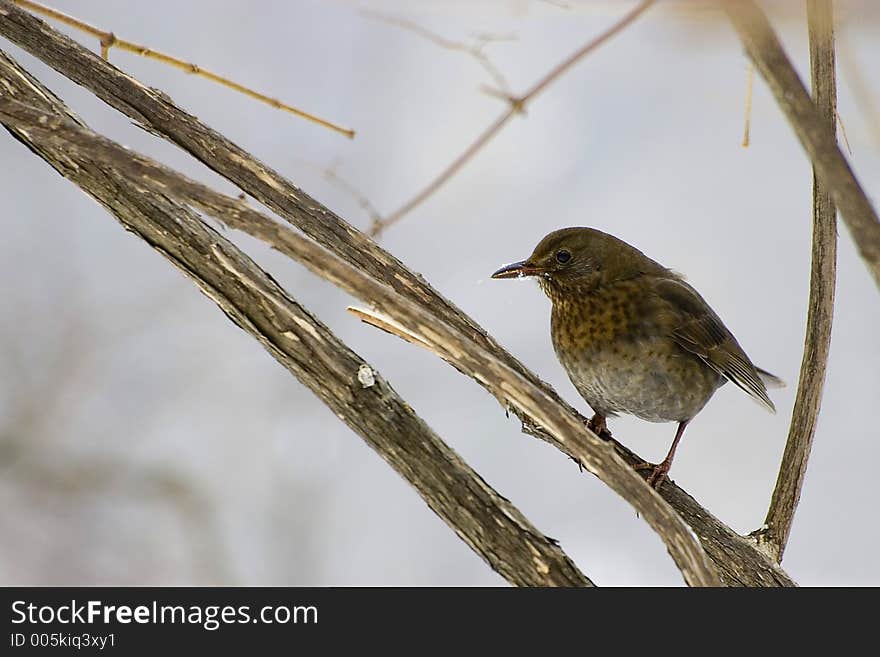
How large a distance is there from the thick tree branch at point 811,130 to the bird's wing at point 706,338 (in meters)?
1.59

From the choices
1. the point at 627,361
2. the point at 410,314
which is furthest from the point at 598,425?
the point at 410,314

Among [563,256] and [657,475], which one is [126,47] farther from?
[657,475]

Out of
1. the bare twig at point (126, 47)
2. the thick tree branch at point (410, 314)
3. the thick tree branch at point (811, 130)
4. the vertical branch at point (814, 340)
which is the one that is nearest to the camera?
the thick tree branch at point (811, 130)

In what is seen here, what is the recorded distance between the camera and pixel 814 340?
2.29 meters

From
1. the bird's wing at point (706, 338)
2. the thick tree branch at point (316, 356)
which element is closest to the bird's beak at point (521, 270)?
the bird's wing at point (706, 338)

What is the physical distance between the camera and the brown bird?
2746 mm

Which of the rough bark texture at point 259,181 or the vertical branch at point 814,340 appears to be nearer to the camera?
the vertical branch at point 814,340

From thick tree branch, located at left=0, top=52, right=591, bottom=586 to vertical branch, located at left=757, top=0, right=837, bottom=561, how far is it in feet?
2.59

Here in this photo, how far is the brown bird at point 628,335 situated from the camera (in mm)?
2746

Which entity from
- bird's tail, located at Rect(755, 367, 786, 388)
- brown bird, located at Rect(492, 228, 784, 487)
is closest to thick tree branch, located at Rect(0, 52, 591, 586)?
brown bird, located at Rect(492, 228, 784, 487)

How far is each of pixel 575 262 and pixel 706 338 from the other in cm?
42

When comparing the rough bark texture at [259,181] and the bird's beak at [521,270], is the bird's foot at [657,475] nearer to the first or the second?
the rough bark texture at [259,181]

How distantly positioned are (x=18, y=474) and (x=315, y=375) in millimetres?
3074

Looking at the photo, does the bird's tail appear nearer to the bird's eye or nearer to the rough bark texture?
the bird's eye
